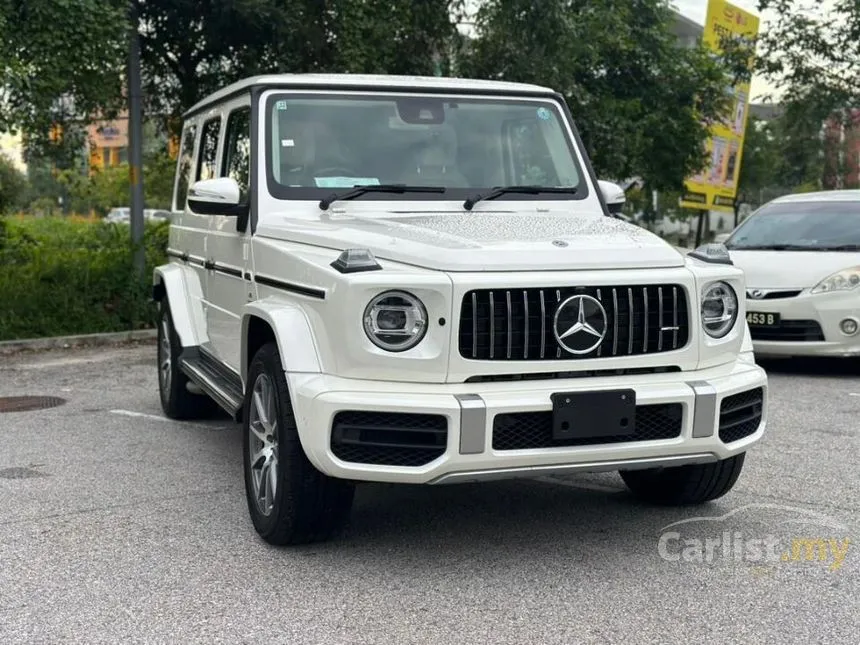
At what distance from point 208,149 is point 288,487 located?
3.06 meters

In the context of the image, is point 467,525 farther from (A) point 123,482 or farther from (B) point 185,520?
(A) point 123,482

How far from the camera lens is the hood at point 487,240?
4.23m

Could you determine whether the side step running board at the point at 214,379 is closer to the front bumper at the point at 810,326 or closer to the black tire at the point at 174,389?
the black tire at the point at 174,389

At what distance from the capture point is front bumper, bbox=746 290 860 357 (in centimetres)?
956

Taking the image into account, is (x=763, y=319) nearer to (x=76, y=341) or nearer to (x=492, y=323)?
(x=492, y=323)

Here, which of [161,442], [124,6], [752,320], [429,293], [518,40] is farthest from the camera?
[518,40]

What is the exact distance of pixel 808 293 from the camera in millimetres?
9680

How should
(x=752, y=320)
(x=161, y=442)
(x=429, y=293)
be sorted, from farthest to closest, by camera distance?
(x=752, y=320) → (x=161, y=442) → (x=429, y=293)

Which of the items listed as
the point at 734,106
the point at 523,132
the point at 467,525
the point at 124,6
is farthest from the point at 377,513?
the point at 734,106

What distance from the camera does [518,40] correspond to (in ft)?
47.1

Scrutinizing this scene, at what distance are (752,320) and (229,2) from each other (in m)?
6.66

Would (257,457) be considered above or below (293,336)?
below

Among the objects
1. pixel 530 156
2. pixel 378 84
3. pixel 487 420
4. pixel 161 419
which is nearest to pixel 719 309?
pixel 487 420

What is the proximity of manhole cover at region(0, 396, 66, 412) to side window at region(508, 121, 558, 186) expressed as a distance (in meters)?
4.40
